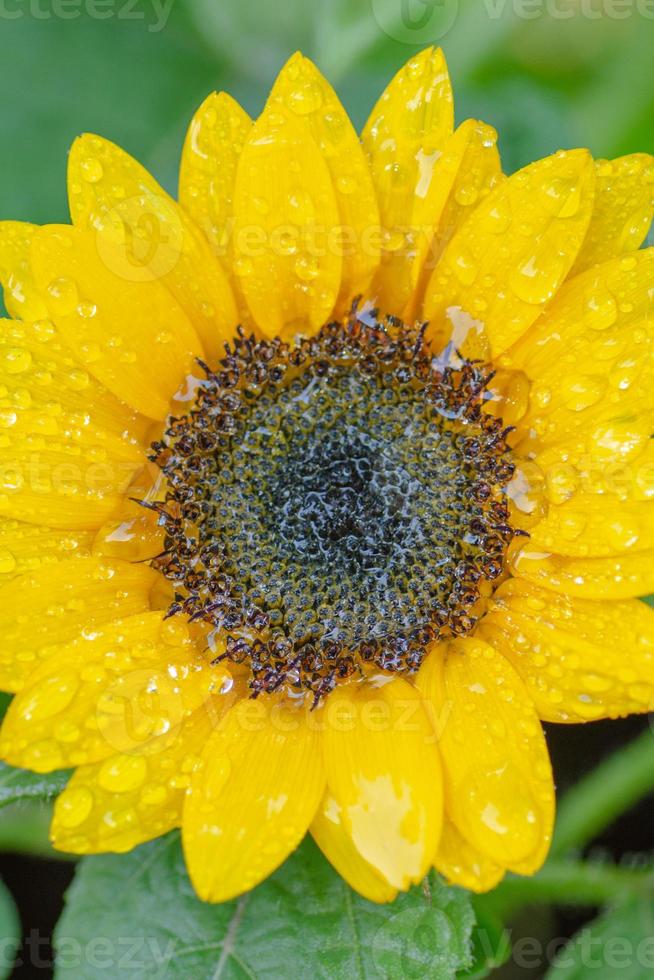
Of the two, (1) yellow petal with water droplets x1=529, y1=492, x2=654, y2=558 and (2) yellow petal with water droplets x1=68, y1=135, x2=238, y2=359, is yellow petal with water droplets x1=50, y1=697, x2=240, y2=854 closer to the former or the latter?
(1) yellow petal with water droplets x1=529, y1=492, x2=654, y2=558

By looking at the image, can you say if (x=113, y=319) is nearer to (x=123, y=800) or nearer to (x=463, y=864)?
(x=123, y=800)

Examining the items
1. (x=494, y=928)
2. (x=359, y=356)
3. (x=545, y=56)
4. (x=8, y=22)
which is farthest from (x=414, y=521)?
(x=8, y=22)

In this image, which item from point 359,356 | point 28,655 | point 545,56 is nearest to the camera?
point 28,655

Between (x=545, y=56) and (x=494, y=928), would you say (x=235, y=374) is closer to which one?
(x=494, y=928)

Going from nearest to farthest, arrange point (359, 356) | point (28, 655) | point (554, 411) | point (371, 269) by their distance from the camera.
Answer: point (28, 655)
point (554, 411)
point (371, 269)
point (359, 356)

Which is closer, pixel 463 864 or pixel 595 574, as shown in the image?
pixel 463 864

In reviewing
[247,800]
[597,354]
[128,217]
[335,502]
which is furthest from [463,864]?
[128,217]

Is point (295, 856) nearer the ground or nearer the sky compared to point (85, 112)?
nearer the ground
